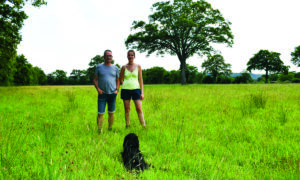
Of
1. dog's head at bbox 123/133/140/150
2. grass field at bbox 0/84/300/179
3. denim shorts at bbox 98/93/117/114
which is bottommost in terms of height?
grass field at bbox 0/84/300/179

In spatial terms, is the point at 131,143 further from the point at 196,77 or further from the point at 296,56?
the point at 196,77

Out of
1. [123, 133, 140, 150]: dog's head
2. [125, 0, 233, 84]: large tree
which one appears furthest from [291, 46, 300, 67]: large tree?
[123, 133, 140, 150]: dog's head

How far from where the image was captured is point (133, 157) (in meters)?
2.24

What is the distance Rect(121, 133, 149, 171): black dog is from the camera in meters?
2.23

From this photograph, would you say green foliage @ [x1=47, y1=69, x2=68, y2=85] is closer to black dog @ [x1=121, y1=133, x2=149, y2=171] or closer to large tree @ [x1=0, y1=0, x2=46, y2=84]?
large tree @ [x1=0, y1=0, x2=46, y2=84]

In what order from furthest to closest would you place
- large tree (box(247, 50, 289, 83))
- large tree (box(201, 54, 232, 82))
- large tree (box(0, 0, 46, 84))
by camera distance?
large tree (box(201, 54, 232, 82))
large tree (box(247, 50, 289, 83))
large tree (box(0, 0, 46, 84))

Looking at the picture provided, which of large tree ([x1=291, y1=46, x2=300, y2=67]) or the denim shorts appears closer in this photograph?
the denim shorts

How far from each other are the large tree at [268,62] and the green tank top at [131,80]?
6481 centimetres

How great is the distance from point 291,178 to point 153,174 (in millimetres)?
1706

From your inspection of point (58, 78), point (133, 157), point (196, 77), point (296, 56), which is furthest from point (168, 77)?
point (133, 157)

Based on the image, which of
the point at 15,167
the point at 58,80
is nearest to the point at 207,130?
the point at 15,167

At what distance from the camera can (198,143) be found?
3232 millimetres

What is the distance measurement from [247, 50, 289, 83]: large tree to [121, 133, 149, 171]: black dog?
66.3m

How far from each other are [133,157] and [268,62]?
69.0m
